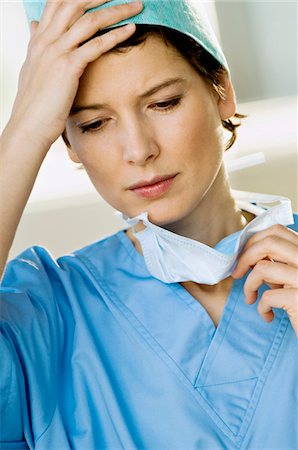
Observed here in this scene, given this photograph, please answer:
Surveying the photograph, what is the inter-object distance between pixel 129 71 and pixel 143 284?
1.32 feet

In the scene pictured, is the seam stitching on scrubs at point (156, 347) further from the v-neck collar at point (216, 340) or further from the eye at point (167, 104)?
the eye at point (167, 104)

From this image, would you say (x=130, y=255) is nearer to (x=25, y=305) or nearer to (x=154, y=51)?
(x=25, y=305)

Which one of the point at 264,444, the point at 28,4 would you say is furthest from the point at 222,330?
the point at 28,4

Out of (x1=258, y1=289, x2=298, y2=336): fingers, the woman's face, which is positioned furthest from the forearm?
(x1=258, y1=289, x2=298, y2=336): fingers

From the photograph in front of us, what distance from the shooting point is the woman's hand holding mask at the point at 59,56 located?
1.08 metres

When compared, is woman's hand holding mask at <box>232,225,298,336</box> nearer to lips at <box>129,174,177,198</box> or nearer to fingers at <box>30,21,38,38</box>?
lips at <box>129,174,177,198</box>

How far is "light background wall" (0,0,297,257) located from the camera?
2.25m

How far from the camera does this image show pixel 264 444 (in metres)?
1.14

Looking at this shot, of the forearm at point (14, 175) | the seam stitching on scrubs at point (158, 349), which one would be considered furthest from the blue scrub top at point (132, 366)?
the forearm at point (14, 175)

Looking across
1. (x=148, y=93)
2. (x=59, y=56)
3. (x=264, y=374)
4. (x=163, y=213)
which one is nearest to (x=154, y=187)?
(x=163, y=213)

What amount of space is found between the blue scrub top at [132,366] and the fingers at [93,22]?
0.39 metres

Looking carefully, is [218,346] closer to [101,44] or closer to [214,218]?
[214,218]

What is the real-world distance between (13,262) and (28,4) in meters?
0.46

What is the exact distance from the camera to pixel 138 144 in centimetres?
108
